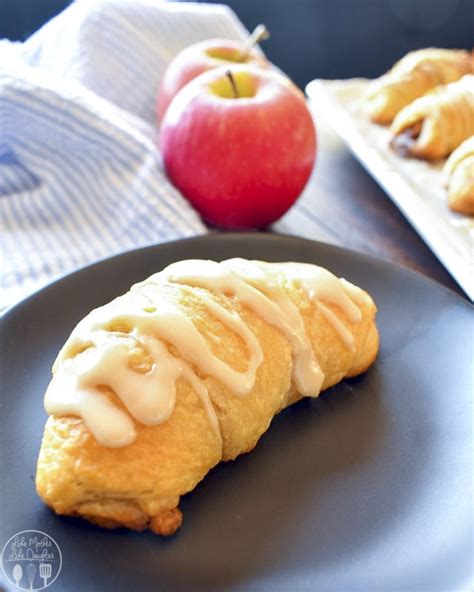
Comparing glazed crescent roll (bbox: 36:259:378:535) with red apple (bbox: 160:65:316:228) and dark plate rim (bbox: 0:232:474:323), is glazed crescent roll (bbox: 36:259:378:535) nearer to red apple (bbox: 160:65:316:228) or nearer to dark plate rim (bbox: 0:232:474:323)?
dark plate rim (bbox: 0:232:474:323)

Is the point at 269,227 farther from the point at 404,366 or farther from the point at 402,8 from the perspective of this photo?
the point at 402,8

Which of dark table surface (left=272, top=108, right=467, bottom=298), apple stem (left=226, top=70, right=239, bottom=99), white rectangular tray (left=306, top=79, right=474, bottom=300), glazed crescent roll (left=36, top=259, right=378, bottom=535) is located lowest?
dark table surface (left=272, top=108, right=467, bottom=298)

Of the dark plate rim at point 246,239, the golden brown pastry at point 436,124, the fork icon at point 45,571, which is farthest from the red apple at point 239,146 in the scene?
the fork icon at point 45,571

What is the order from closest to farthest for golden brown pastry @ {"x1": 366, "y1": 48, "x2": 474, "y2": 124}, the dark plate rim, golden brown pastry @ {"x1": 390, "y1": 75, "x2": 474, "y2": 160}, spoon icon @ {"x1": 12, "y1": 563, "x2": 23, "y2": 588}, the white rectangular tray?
spoon icon @ {"x1": 12, "y1": 563, "x2": 23, "y2": 588} → the dark plate rim → the white rectangular tray → golden brown pastry @ {"x1": 390, "y1": 75, "x2": 474, "y2": 160} → golden brown pastry @ {"x1": 366, "y1": 48, "x2": 474, "y2": 124}

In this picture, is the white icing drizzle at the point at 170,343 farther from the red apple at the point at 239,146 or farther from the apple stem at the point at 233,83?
the apple stem at the point at 233,83

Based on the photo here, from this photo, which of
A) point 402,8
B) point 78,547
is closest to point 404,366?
point 78,547

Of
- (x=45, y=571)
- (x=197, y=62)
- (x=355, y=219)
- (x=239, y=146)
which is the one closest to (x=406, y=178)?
(x=355, y=219)

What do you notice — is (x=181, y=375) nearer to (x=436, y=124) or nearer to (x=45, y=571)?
(x=45, y=571)

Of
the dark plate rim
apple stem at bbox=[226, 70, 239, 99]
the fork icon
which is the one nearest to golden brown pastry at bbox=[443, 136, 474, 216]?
the dark plate rim

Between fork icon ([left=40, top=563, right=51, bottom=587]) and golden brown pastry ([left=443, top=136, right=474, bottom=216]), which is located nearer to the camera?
fork icon ([left=40, top=563, right=51, bottom=587])
